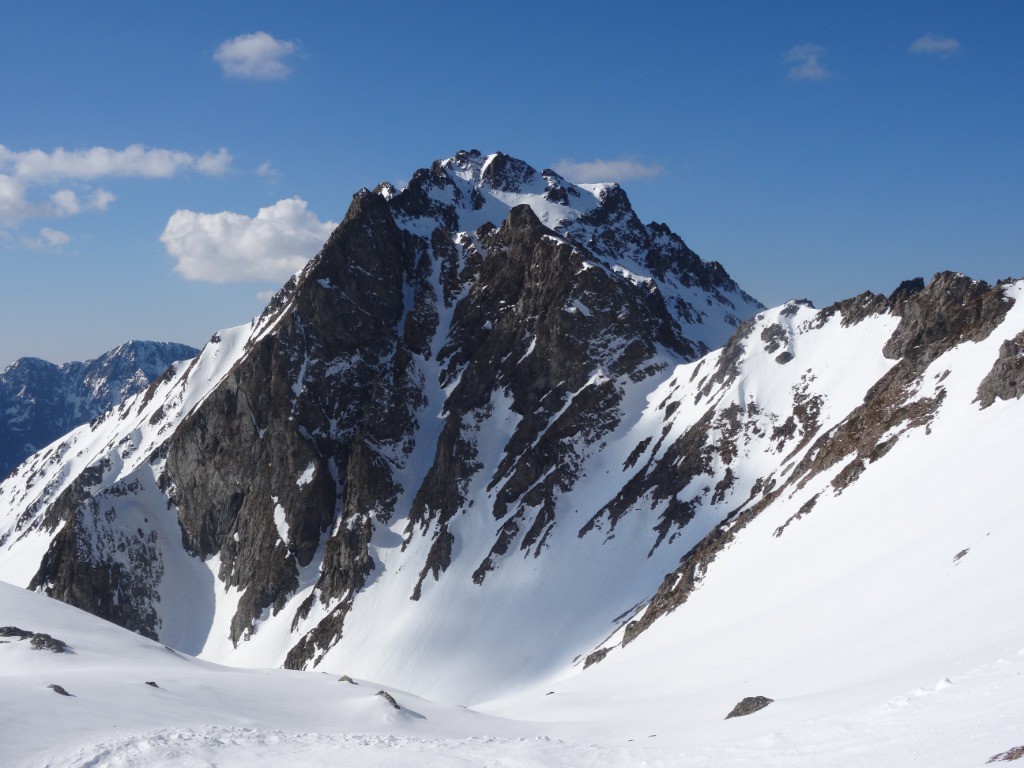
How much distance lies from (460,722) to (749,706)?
12205 millimetres

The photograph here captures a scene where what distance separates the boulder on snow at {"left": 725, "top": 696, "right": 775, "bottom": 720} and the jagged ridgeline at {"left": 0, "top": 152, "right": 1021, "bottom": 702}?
26.8 metres

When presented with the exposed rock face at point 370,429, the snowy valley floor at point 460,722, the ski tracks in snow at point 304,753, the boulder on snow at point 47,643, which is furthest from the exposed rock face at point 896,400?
the boulder on snow at point 47,643

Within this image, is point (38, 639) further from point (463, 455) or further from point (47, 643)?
point (463, 455)

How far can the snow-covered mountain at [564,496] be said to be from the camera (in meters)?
30.5

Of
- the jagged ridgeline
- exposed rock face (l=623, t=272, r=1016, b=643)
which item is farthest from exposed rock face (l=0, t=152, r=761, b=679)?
exposed rock face (l=623, t=272, r=1016, b=643)

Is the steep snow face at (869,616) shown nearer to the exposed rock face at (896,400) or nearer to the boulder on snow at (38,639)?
the exposed rock face at (896,400)

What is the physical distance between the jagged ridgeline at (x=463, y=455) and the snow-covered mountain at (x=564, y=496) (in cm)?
39

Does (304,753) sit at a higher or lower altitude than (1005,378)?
lower

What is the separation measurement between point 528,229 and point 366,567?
5877 cm

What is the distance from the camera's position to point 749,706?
24578 millimetres

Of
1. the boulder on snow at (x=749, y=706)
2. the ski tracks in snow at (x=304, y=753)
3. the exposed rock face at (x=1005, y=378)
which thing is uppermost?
the exposed rock face at (x=1005, y=378)

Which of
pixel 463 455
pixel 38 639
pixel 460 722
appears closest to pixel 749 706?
pixel 460 722

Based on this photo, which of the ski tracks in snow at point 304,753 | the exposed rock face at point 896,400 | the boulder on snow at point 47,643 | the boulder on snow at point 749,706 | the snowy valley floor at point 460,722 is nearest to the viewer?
the snowy valley floor at point 460,722

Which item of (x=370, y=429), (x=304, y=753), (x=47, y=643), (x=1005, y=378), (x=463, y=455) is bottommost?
(x=47, y=643)
